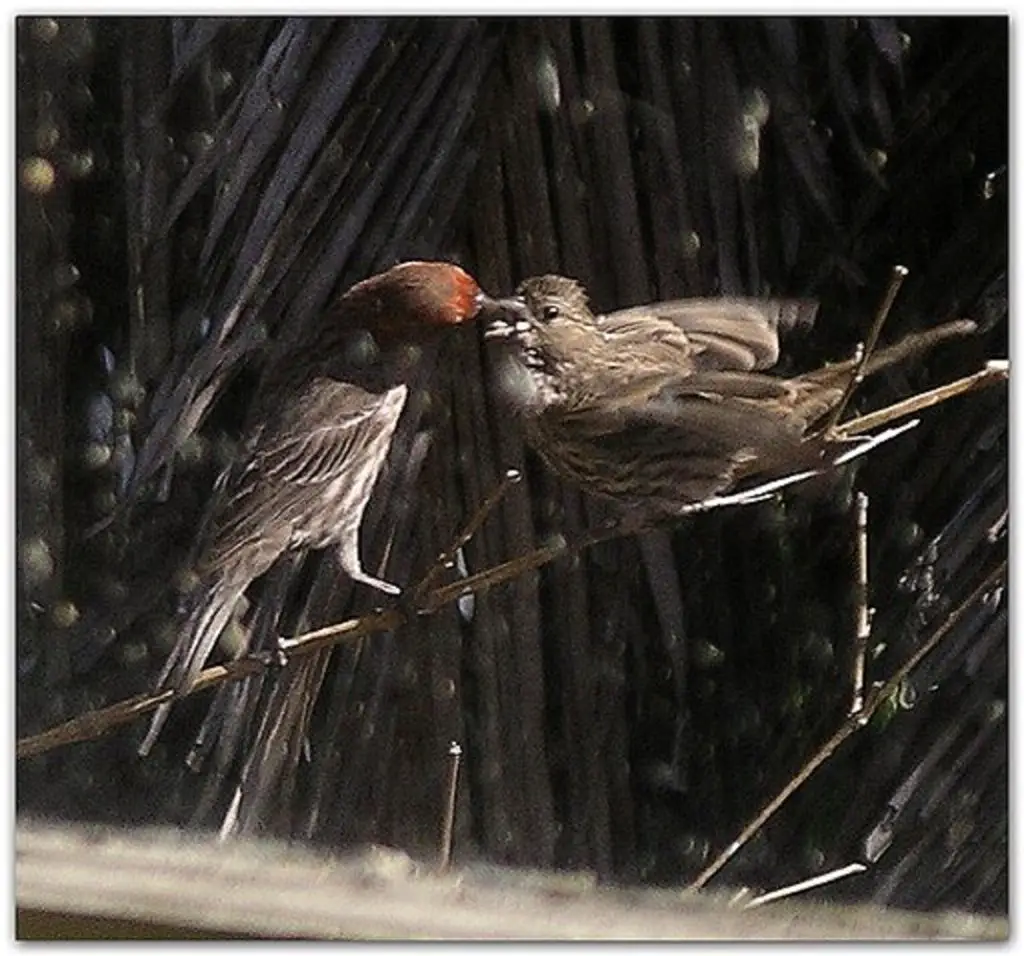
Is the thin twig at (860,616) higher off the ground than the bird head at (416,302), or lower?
lower

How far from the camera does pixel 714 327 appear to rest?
1656 millimetres

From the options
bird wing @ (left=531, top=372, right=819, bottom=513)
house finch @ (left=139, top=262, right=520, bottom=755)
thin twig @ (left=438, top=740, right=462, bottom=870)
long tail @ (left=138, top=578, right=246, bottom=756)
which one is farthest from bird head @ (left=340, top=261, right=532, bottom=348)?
thin twig @ (left=438, top=740, right=462, bottom=870)

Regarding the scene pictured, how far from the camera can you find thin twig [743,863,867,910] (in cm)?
170

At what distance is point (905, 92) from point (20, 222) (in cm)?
72

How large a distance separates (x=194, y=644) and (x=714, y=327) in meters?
0.49

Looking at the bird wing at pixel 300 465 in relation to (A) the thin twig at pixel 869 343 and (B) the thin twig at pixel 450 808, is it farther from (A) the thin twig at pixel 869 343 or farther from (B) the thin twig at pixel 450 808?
(A) the thin twig at pixel 869 343

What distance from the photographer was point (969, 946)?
1721 mm

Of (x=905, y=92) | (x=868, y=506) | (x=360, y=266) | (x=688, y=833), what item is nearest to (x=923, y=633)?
(x=868, y=506)

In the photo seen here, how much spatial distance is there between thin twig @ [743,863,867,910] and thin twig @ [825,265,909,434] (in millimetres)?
361

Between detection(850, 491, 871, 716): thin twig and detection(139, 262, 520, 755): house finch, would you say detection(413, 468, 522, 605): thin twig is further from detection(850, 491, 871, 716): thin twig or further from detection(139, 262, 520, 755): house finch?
detection(850, 491, 871, 716): thin twig

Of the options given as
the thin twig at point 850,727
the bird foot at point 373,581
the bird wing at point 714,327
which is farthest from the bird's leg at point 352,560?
the thin twig at point 850,727

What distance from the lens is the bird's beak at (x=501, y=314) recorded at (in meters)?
1.66

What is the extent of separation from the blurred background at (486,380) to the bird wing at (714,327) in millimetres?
18

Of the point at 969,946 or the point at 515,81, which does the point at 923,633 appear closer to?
the point at 969,946
